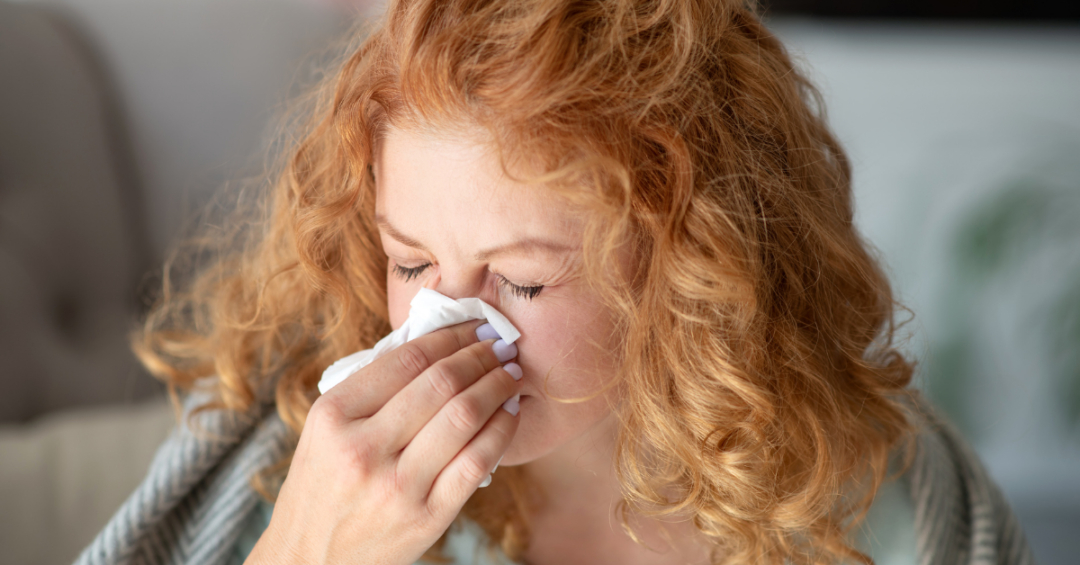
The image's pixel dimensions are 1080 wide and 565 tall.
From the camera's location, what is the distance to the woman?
0.70 meters

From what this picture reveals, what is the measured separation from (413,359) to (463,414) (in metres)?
0.09

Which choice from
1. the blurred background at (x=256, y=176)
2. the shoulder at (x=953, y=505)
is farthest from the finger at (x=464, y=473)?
the blurred background at (x=256, y=176)

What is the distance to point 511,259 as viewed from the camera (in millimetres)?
712

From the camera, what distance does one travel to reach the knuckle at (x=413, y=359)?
2.39ft

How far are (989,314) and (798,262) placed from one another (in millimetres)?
1510

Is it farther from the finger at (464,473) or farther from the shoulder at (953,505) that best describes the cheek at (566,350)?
the shoulder at (953,505)

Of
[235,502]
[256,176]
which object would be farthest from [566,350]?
[256,176]

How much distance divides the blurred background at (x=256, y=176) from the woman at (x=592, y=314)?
31 cm

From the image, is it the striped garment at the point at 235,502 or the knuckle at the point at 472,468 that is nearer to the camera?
the knuckle at the point at 472,468

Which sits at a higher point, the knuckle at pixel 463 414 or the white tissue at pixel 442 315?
the white tissue at pixel 442 315

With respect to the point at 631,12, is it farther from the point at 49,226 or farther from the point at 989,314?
the point at 989,314

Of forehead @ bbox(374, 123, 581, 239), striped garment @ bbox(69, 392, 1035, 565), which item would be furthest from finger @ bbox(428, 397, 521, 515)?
striped garment @ bbox(69, 392, 1035, 565)

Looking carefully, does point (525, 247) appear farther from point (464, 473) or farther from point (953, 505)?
point (953, 505)

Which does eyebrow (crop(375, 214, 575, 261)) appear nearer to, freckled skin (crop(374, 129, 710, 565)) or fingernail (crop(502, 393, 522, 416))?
freckled skin (crop(374, 129, 710, 565))
